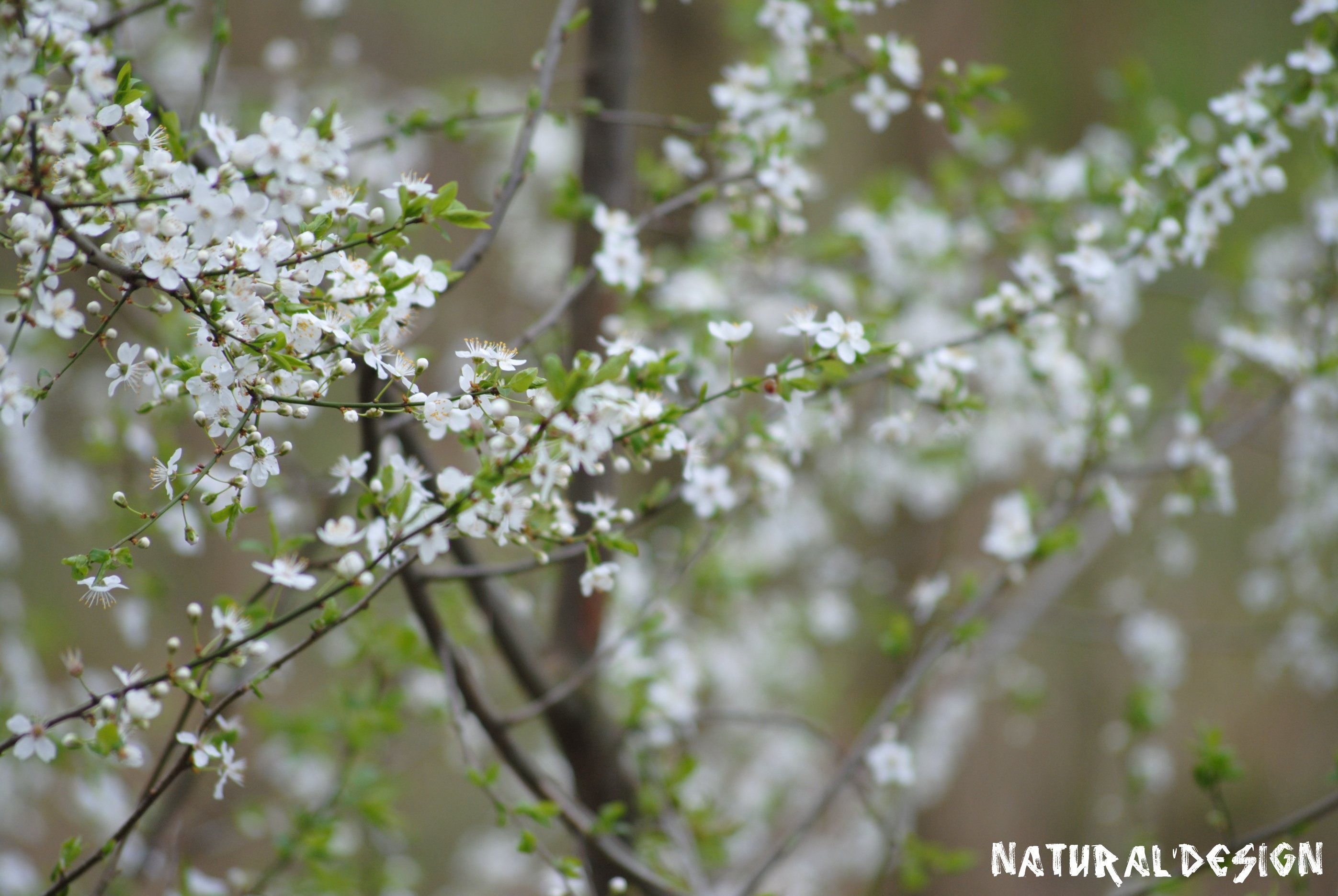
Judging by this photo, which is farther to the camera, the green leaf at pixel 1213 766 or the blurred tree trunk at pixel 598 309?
the blurred tree trunk at pixel 598 309

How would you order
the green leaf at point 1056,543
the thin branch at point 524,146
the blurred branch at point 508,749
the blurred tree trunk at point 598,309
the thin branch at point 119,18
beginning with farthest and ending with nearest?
the blurred tree trunk at point 598,309 < the green leaf at point 1056,543 < the blurred branch at point 508,749 < the thin branch at point 524,146 < the thin branch at point 119,18

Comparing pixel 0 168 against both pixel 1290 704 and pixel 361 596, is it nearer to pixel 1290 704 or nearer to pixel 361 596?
pixel 361 596

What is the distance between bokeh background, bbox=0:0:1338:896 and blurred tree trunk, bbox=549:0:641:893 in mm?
1766

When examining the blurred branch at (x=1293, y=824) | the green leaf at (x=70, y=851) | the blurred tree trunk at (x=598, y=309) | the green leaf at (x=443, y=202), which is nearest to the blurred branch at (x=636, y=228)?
the blurred tree trunk at (x=598, y=309)

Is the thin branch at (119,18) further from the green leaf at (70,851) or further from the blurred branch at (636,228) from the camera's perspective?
the green leaf at (70,851)

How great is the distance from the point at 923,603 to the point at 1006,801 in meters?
3.76

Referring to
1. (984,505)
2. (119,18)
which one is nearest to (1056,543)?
(119,18)

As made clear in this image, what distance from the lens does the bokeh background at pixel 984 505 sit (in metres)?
4.53

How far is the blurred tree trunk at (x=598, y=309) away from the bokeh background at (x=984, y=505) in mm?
1766

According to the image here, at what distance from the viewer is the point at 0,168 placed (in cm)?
104

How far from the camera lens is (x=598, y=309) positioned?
2.16m

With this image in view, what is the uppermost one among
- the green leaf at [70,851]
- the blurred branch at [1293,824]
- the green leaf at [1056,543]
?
the green leaf at [1056,543]

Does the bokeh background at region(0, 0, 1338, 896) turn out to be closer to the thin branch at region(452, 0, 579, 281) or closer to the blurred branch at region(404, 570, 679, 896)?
the thin branch at region(452, 0, 579, 281)

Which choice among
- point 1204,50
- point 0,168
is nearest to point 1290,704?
point 1204,50
